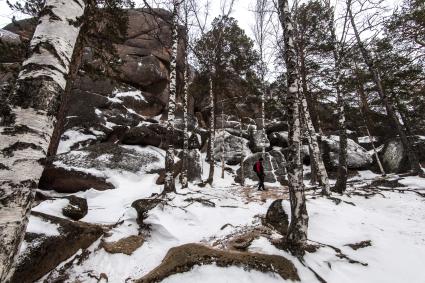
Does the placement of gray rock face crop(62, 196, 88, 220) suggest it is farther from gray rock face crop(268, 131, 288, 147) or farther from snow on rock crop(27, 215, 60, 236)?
gray rock face crop(268, 131, 288, 147)

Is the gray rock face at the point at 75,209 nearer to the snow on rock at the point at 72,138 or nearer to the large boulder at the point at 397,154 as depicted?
the snow on rock at the point at 72,138

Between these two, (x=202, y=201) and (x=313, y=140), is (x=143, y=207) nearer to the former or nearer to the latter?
(x=202, y=201)

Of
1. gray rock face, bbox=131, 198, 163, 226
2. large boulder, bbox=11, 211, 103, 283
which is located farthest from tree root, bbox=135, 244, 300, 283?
gray rock face, bbox=131, 198, 163, 226

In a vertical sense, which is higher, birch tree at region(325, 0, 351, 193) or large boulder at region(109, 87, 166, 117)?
large boulder at region(109, 87, 166, 117)

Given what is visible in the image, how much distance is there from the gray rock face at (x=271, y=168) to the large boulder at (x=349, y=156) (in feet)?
13.8

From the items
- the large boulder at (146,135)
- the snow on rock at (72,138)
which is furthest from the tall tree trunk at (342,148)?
the snow on rock at (72,138)

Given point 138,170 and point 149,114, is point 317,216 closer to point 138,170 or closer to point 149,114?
point 138,170

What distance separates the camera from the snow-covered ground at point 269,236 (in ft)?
14.0

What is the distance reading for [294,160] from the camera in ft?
17.0

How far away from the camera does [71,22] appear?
94.4 inches

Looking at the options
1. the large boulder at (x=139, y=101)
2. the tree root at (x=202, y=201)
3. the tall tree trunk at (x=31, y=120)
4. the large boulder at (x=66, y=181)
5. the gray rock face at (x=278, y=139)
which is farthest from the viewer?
the gray rock face at (x=278, y=139)

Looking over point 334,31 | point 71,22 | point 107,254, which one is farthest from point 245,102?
point 71,22

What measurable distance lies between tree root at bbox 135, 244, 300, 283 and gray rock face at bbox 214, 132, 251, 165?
1844 centimetres

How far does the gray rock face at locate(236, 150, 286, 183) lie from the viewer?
1866cm
